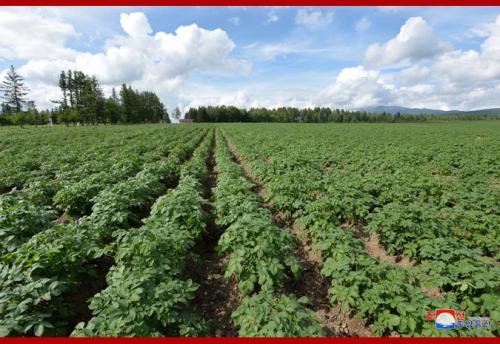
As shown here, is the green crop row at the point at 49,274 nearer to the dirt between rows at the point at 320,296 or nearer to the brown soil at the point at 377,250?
the dirt between rows at the point at 320,296

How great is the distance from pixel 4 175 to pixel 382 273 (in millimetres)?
15190

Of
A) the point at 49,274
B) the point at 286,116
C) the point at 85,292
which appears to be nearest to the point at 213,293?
the point at 85,292

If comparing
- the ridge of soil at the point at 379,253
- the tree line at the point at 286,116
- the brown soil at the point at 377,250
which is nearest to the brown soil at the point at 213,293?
the ridge of soil at the point at 379,253

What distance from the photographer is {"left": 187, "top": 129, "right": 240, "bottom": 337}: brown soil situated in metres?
3.92

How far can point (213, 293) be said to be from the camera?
458 centimetres

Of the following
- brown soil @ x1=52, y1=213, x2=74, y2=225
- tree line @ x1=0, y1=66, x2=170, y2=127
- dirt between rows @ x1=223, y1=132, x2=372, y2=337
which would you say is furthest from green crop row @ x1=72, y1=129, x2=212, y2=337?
tree line @ x1=0, y1=66, x2=170, y2=127

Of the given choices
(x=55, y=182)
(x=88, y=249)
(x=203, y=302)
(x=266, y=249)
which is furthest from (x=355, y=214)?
(x=55, y=182)

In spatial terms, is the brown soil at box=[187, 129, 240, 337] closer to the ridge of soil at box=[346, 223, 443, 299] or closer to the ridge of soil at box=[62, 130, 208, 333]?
the ridge of soil at box=[62, 130, 208, 333]

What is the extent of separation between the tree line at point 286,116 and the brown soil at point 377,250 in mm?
109531

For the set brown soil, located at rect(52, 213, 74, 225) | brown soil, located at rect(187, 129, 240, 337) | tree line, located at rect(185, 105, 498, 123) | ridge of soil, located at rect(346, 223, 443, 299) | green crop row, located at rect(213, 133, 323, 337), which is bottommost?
brown soil, located at rect(187, 129, 240, 337)

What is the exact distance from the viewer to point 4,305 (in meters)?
2.98

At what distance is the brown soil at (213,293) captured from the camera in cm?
392

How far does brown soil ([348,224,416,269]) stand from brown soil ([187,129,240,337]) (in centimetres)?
308

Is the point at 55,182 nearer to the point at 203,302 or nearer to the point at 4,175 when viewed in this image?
the point at 4,175
